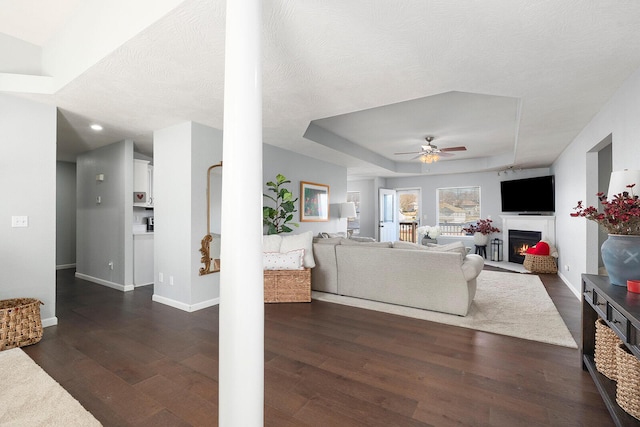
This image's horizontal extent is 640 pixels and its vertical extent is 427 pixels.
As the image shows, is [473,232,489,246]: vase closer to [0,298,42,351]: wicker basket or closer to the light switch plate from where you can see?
[0,298,42,351]: wicker basket

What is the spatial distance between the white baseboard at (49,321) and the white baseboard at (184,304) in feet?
3.47

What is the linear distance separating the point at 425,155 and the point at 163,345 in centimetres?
499

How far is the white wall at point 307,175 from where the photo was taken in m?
5.12

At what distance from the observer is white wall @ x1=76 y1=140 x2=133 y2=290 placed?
15.5 feet

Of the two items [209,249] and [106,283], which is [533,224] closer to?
[209,249]

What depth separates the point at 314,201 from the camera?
6.22 meters

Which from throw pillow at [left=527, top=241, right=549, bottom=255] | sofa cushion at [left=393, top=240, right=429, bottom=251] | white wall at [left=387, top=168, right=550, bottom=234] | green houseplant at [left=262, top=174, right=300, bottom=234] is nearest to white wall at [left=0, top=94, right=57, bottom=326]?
green houseplant at [left=262, top=174, right=300, bottom=234]

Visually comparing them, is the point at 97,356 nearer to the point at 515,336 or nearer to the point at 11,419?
the point at 11,419

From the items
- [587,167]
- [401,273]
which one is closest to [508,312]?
[401,273]

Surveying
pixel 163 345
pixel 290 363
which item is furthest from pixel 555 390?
pixel 163 345

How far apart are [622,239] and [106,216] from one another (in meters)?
6.29

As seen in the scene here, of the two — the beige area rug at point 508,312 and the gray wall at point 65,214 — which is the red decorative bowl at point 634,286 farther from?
the gray wall at point 65,214

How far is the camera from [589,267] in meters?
3.88

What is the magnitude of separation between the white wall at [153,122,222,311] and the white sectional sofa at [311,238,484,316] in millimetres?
1590
